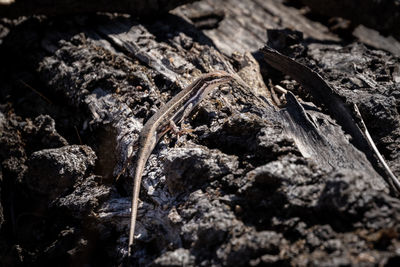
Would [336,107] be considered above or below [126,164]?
above

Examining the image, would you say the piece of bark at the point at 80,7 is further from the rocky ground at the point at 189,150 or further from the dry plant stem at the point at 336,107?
the dry plant stem at the point at 336,107

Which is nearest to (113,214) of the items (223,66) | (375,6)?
(223,66)

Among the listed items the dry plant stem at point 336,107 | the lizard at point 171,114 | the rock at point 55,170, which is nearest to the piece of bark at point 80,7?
the lizard at point 171,114

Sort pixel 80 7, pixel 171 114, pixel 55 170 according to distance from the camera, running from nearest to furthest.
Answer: pixel 55 170
pixel 171 114
pixel 80 7

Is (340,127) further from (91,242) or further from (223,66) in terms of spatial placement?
(91,242)

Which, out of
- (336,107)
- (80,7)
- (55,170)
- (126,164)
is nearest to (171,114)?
(126,164)

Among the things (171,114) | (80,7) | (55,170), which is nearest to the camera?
(55,170)

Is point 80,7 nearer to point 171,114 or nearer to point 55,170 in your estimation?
point 171,114
